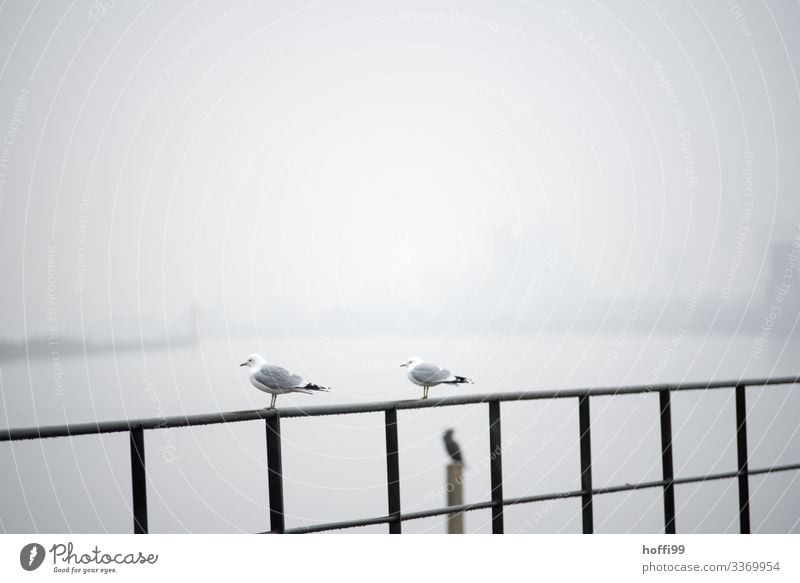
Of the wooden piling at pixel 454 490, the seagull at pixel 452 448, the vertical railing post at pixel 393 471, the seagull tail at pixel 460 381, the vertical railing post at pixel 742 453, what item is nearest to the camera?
the vertical railing post at pixel 393 471

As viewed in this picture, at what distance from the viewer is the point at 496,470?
3.71 m

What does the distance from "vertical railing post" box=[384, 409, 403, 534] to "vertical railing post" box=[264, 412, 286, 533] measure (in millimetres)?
490

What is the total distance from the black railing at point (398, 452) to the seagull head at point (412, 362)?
1.35 m

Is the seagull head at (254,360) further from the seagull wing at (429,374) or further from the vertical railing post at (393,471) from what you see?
the vertical railing post at (393,471)

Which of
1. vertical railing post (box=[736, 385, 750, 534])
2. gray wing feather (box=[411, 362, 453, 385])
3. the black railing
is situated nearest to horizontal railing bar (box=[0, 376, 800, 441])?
the black railing

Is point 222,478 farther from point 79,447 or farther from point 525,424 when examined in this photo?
point 525,424

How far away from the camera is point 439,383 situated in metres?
4.90

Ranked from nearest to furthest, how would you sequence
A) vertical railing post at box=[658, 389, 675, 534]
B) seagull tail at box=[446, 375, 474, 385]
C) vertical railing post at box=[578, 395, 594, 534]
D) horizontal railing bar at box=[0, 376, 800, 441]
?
horizontal railing bar at box=[0, 376, 800, 441] < vertical railing post at box=[578, 395, 594, 534] < vertical railing post at box=[658, 389, 675, 534] < seagull tail at box=[446, 375, 474, 385]

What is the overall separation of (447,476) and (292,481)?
614 inches

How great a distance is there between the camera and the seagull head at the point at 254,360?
4810 mm

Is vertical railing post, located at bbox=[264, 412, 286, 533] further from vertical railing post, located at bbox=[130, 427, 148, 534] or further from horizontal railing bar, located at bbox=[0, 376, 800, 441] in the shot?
vertical railing post, located at bbox=[130, 427, 148, 534]

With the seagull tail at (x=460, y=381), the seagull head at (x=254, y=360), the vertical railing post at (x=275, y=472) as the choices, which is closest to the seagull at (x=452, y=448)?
the seagull tail at (x=460, y=381)

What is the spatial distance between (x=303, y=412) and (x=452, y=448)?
13.7 ft

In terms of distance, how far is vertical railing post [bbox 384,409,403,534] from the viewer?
11.2 feet
